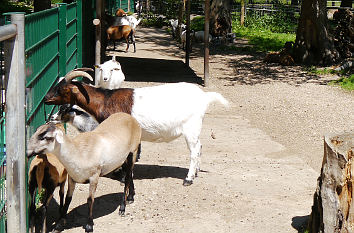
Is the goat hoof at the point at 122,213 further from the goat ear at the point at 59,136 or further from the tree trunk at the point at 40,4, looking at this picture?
the tree trunk at the point at 40,4

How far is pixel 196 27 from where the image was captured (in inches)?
1220

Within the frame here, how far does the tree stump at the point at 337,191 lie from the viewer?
541 centimetres

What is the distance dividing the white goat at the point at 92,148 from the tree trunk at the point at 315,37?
14.3 m

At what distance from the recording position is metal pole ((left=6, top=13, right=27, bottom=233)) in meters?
4.86

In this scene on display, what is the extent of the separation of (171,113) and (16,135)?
9.66ft

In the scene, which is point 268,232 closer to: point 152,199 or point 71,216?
point 152,199

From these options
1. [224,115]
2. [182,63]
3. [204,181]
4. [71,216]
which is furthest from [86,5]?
[71,216]

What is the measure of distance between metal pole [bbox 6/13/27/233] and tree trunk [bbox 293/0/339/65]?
52.4 feet

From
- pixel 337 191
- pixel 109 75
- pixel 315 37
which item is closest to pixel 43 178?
pixel 337 191

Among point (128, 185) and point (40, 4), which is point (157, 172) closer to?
point (128, 185)

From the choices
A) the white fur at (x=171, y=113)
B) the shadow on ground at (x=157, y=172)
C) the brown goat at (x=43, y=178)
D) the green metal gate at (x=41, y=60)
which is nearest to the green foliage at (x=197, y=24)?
the green metal gate at (x=41, y=60)

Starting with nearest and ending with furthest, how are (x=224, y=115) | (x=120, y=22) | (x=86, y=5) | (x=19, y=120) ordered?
(x=19, y=120) → (x=224, y=115) → (x=86, y=5) → (x=120, y=22)

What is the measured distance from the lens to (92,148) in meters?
5.85

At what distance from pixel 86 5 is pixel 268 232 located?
37.3 feet
